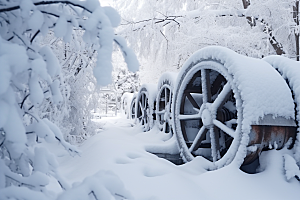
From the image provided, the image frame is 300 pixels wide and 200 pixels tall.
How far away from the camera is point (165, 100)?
19.6 ft

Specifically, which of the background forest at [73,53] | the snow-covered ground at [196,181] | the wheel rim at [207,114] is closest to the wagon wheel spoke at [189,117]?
the wheel rim at [207,114]

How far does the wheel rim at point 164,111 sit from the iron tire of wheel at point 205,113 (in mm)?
878

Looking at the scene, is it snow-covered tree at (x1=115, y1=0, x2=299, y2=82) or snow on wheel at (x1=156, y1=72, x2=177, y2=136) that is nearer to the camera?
snow on wheel at (x1=156, y1=72, x2=177, y2=136)

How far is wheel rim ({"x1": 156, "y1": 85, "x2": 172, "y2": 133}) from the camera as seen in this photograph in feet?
18.8

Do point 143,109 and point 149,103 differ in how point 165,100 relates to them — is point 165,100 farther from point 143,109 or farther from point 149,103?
point 143,109

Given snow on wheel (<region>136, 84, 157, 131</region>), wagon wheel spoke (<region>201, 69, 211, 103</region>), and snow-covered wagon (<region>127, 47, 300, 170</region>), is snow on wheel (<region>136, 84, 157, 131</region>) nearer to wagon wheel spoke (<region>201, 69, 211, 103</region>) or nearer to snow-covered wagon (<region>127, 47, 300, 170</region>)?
wagon wheel spoke (<region>201, 69, 211, 103</region>)

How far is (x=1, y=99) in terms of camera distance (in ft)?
3.04

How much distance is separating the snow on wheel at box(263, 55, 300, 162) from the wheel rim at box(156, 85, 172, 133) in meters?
2.67

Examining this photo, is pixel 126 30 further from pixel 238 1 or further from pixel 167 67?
pixel 238 1

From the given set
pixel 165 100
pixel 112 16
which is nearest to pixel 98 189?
pixel 112 16

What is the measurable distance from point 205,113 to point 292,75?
1.28 metres

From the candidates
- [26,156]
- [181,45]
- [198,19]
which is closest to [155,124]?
[181,45]

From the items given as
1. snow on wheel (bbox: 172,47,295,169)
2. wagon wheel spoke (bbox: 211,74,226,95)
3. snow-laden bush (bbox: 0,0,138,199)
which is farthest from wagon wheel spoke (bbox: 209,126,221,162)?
snow-laden bush (bbox: 0,0,138,199)

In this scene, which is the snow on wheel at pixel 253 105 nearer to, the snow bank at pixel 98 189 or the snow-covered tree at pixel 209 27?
the snow bank at pixel 98 189
